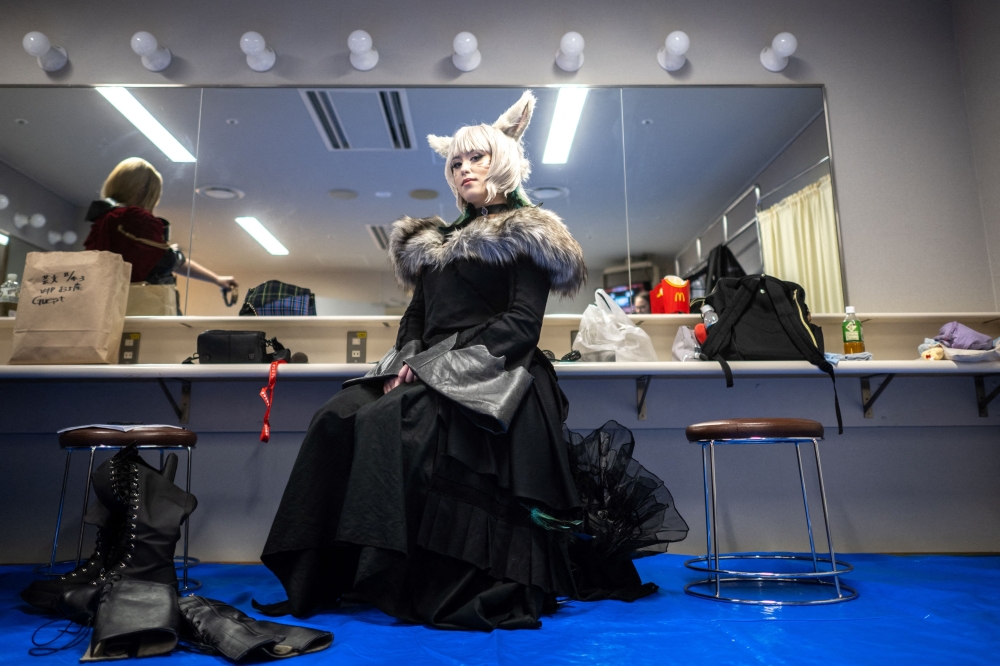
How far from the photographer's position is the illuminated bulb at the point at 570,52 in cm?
342

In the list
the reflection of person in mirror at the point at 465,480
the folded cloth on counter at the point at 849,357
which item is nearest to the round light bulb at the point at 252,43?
the reflection of person in mirror at the point at 465,480

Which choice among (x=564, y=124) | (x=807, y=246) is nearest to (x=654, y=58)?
(x=564, y=124)

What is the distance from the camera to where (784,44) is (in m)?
3.46

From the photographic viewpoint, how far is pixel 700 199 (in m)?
3.48

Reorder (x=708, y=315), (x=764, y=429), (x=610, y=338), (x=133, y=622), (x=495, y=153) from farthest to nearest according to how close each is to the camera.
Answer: (x=708, y=315) → (x=610, y=338) → (x=495, y=153) → (x=764, y=429) → (x=133, y=622)

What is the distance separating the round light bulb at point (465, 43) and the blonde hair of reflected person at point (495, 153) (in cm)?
110

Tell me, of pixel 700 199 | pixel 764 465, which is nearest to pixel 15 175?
pixel 700 199

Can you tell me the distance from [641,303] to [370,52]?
1.78 m

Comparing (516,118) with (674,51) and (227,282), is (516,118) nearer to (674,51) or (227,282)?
(674,51)

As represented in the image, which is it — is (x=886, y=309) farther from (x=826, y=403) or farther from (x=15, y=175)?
(x=15, y=175)

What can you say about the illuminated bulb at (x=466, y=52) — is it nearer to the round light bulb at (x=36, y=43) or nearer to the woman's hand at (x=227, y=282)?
the woman's hand at (x=227, y=282)

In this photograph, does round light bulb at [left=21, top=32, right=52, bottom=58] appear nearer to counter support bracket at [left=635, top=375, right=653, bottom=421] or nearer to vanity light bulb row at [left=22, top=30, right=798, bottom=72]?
vanity light bulb row at [left=22, top=30, right=798, bottom=72]

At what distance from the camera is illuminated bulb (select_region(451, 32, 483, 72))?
3.41 metres

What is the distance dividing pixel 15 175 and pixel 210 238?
3.54 feet
